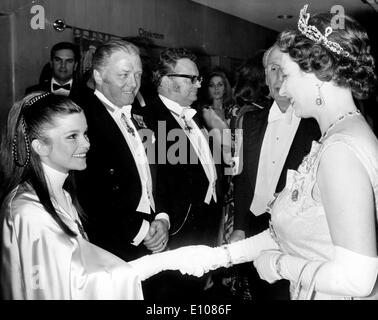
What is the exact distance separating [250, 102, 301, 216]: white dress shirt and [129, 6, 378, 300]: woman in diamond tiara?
2.28 feet

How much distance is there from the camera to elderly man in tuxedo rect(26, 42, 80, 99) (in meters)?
2.45

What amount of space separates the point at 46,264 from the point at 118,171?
625 mm

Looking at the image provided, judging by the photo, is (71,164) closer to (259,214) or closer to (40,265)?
(40,265)

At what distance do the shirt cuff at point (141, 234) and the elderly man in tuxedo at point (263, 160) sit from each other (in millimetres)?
325

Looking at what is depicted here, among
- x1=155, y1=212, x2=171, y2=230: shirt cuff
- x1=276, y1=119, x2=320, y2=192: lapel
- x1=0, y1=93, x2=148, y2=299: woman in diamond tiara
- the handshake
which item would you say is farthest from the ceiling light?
the handshake

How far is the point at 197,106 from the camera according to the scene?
3.38 m

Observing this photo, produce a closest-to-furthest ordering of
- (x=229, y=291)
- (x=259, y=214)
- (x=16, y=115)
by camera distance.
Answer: (x=16, y=115), (x=259, y=214), (x=229, y=291)

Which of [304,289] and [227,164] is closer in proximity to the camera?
[304,289]

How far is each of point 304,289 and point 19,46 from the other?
7.79 ft

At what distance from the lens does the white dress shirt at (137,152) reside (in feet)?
5.46

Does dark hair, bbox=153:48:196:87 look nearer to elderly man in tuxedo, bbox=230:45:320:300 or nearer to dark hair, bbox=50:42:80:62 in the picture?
elderly man in tuxedo, bbox=230:45:320:300

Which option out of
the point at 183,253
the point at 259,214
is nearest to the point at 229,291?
the point at 259,214

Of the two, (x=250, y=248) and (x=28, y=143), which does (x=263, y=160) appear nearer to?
(x=250, y=248)

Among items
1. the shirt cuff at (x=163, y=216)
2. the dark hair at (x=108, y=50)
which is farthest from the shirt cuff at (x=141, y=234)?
the dark hair at (x=108, y=50)
